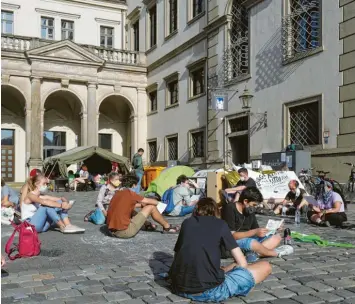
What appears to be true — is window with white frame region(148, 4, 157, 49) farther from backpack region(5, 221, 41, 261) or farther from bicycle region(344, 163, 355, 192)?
backpack region(5, 221, 41, 261)

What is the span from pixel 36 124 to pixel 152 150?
Answer: 7478 mm

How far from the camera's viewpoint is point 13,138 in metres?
29.9

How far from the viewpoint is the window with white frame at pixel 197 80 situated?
75.4 ft

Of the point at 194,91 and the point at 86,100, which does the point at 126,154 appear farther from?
the point at 194,91

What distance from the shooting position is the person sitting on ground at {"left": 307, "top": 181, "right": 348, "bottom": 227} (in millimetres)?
9445

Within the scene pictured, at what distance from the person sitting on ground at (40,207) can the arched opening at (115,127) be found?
23840mm

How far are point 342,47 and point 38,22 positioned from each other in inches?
883

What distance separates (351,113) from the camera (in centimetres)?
1366

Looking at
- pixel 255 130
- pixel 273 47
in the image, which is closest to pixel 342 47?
pixel 273 47

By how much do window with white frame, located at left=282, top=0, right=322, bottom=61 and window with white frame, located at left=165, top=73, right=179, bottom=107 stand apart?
1004 centimetres

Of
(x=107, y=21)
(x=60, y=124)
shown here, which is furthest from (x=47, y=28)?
(x=60, y=124)

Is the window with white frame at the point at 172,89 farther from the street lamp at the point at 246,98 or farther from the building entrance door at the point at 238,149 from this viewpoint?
the street lamp at the point at 246,98

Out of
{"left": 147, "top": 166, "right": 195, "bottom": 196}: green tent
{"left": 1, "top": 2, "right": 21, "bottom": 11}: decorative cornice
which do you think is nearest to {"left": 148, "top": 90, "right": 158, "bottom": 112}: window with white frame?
{"left": 1, "top": 2, "right": 21, "bottom": 11}: decorative cornice

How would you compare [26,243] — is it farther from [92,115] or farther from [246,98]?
[92,115]
